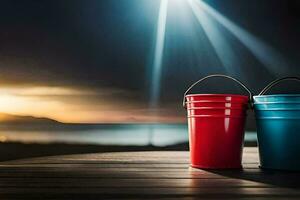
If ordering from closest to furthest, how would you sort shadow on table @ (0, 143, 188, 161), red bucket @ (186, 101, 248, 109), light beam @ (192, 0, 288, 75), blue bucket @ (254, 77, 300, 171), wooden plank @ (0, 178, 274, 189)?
wooden plank @ (0, 178, 274, 189)
blue bucket @ (254, 77, 300, 171)
red bucket @ (186, 101, 248, 109)
shadow on table @ (0, 143, 188, 161)
light beam @ (192, 0, 288, 75)

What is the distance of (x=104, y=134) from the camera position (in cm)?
393

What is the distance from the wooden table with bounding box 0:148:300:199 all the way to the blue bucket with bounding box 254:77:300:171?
108 millimetres

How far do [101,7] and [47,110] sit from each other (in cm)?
100

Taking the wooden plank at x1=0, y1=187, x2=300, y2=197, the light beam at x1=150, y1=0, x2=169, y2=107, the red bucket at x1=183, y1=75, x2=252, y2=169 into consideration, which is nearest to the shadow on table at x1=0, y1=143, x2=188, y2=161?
the light beam at x1=150, y1=0, x2=169, y2=107

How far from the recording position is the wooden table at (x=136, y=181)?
4.92ft

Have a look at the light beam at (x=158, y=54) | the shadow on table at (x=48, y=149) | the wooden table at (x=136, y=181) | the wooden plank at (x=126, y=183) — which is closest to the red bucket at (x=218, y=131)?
the wooden table at (x=136, y=181)

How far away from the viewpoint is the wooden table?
4.92ft

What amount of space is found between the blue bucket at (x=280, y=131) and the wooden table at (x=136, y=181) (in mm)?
108

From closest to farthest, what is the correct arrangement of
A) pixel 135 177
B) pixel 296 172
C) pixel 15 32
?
pixel 135 177
pixel 296 172
pixel 15 32

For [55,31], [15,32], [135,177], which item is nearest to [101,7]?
[55,31]

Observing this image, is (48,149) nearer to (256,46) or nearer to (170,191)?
(256,46)

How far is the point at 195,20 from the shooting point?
3.72 m

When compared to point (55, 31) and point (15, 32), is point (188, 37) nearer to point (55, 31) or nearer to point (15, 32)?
point (55, 31)

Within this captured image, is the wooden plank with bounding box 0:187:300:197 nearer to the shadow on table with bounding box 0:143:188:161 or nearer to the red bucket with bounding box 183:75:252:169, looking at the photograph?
the red bucket with bounding box 183:75:252:169
